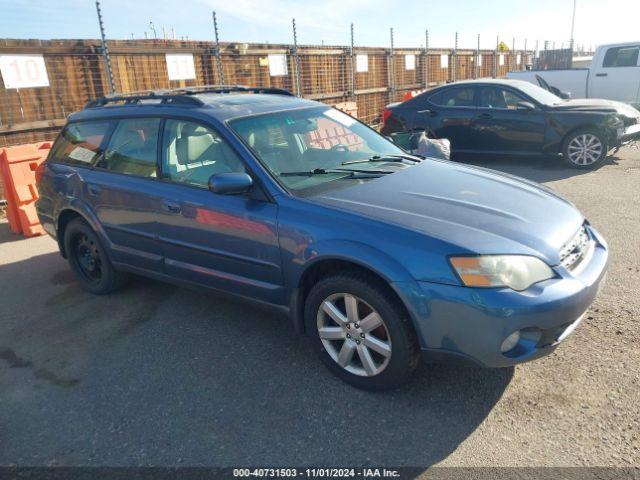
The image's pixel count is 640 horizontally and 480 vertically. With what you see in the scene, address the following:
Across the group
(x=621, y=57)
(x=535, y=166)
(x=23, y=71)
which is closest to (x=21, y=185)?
(x=23, y=71)

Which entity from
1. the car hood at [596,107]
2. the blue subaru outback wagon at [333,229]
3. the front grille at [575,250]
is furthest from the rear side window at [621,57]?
the front grille at [575,250]

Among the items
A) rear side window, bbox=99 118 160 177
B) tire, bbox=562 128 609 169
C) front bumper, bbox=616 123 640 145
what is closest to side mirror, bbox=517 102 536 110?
tire, bbox=562 128 609 169

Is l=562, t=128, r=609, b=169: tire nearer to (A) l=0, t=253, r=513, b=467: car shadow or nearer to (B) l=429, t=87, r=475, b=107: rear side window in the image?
(B) l=429, t=87, r=475, b=107: rear side window

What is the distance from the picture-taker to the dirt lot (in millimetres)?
2551

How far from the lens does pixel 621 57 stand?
12836 millimetres

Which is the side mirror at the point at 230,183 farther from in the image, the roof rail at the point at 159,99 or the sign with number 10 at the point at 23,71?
the sign with number 10 at the point at 23,71

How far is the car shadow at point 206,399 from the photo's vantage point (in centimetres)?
260

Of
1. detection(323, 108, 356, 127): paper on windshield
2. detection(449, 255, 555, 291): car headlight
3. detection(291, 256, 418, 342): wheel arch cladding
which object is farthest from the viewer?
detection(323, 108, 356, 127): paper on windshield

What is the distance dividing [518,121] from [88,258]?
7.29m

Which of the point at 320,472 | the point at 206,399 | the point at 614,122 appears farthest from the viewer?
the point at 614,122

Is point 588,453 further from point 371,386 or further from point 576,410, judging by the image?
point 371,386

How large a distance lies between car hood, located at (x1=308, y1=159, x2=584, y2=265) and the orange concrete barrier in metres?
5.20

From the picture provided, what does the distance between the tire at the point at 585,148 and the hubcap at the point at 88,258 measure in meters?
7.59

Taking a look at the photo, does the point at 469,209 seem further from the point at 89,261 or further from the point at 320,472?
the point at 89,261
